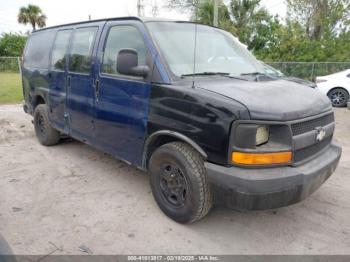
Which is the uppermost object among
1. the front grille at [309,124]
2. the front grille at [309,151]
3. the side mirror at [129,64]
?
the side mirror at [129,64]

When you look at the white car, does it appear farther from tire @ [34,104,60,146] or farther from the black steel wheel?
the black steel wheel

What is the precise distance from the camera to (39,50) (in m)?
5.62

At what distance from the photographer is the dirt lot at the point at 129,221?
2885mm

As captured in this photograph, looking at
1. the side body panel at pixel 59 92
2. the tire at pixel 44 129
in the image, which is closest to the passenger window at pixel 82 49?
the side body panel at pixel 59 92

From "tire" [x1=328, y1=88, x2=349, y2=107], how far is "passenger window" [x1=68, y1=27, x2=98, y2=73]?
9.37 meters

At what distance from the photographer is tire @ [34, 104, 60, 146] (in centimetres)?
552

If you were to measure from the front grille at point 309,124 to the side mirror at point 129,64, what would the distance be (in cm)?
154

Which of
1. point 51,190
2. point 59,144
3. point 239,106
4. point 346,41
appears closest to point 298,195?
point 239,106

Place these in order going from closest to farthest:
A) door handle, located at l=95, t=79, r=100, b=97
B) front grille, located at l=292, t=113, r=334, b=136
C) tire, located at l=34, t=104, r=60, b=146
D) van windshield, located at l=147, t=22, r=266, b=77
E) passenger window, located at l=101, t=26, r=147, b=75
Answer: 1. front grille, located at l=292, t=113, r=334, b=136
2. van windshield, located at l=147, t=22, r=266, b=77
3. passenger window, located at l=101, t=26, r=147, b=75
4. door handle, located at l=95, t=79, r=100, b=97
5. tire, located at l=34, t=104, r=60, b=146

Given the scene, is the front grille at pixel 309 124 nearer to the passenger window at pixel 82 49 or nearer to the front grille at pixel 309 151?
the front grille at pixel 309 151

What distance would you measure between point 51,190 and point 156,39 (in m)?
2.36

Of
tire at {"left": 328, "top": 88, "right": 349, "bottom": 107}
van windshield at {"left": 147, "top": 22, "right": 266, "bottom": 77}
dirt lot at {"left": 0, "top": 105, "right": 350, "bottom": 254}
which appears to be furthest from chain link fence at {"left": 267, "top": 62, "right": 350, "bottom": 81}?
van windshield at {"left": 147, "top": 22, "right": 266, "bottom": 77}

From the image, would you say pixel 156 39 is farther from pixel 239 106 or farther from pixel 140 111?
pixel 239 106

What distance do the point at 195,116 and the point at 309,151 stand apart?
114 cm
